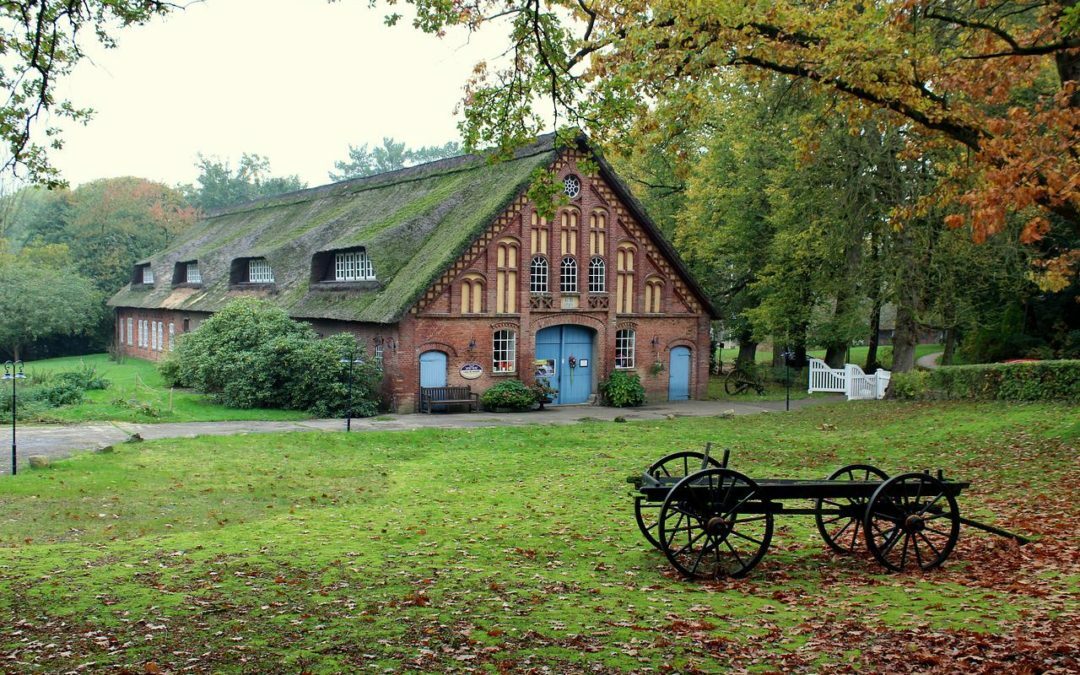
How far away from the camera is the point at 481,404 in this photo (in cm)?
3020

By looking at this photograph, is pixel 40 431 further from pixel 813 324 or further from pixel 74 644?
pixel 813 324

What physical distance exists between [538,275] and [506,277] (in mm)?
1339

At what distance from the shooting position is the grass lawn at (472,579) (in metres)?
7.02

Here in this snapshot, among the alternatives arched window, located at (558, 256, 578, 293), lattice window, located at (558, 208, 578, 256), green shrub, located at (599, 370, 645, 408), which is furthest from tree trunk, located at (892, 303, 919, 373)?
lattice window, located at (558, 208, 578, 256)

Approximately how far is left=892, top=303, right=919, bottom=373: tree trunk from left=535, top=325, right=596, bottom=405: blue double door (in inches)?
422

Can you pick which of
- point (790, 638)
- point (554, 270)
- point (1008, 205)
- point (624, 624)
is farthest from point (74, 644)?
point (554, 270)

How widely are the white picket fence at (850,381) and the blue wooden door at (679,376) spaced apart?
572 cm

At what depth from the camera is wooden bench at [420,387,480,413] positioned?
29.2m

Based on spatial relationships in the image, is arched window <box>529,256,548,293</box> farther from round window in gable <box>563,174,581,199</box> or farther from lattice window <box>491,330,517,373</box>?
round window in gable <box>563,174,581,199</box>

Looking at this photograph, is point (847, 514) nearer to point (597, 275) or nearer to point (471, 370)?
point (471, 370)

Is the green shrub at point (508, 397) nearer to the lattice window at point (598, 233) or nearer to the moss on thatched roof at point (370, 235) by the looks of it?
the moss on thatched roof at point (370, 235)

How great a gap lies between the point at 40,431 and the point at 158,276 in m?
27.7

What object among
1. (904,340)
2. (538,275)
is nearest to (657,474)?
(538,275)

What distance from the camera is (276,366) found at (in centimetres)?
2842
